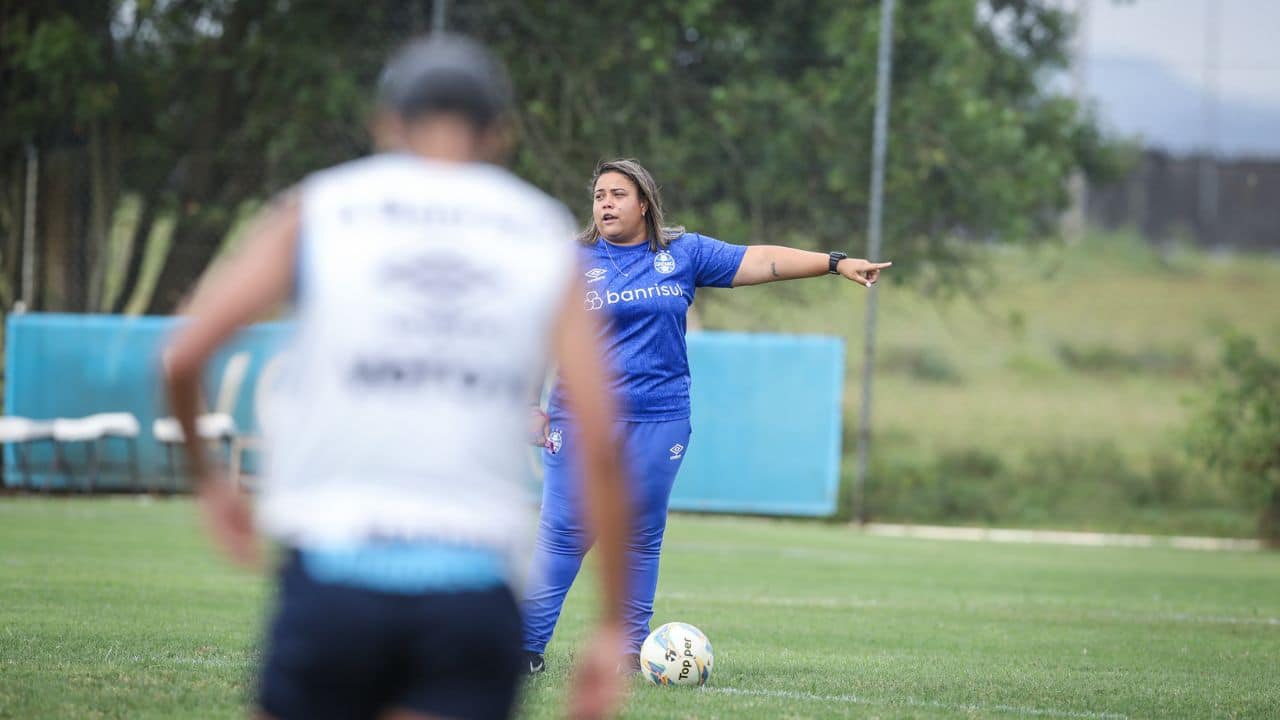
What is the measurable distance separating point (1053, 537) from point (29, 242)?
12002 millimetres

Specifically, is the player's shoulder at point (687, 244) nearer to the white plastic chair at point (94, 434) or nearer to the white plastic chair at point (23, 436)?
the white plastic chair at point (94, 434)

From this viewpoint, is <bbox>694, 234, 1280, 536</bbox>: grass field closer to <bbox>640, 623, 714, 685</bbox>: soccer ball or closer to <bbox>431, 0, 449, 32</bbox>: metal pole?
<bbox>431, 0, 449, 32</bbox>: metal pole

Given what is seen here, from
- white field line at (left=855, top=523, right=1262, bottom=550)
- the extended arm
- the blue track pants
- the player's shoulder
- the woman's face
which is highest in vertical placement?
the woman's face

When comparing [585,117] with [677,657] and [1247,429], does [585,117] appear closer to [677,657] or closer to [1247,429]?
[1247,429]

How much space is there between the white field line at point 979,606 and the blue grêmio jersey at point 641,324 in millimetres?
3474

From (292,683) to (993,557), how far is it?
12296mm

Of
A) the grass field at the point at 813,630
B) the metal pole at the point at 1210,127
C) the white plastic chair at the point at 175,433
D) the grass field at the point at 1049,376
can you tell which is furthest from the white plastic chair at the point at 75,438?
the metal pole at the point at 1210,127

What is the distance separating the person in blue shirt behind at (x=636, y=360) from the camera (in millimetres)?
6074

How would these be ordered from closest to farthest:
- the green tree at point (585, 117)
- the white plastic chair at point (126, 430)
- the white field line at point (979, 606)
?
the white field line at point (979, 606)
the white plastic chair at point (126, 430)
the green tree at point (585, 117)

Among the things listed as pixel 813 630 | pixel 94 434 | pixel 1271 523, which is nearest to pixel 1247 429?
pixel 1271 523

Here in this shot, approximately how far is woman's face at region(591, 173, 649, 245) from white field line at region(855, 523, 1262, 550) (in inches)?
420

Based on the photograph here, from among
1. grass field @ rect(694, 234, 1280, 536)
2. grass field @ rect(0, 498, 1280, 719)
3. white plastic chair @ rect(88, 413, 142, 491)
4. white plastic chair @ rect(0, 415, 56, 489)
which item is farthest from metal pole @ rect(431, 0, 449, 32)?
grass field @ rect(0, 498, 1280, 719)

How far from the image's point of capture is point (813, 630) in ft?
26.7

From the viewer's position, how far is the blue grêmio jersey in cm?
607
